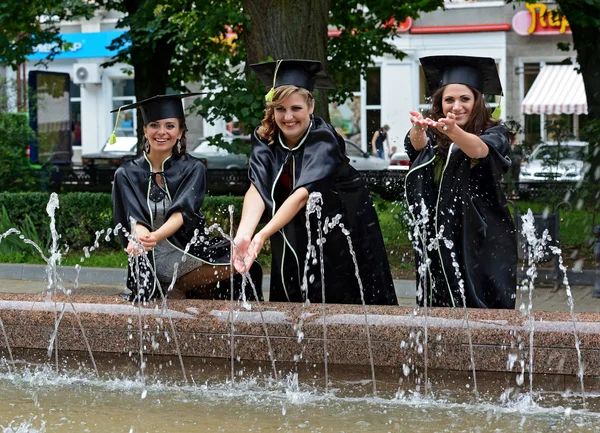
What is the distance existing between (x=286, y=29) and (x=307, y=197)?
588cm

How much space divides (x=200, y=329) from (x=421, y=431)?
3.69ft

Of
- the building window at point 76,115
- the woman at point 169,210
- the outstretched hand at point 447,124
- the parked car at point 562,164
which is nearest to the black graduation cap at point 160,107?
the woman at point 169,210

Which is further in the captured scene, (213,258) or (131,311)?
(213,258)

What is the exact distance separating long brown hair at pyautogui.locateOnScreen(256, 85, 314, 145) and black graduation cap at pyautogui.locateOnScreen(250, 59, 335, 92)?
0.04 m

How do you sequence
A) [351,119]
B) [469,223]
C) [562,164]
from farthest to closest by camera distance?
1. [351,119]
2. [562,164]
3. [469,223]

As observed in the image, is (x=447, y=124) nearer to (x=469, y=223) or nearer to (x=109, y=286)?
(x=469, y=223)

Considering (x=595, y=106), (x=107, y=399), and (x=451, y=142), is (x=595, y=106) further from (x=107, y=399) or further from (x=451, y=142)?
(x=107, y=399)

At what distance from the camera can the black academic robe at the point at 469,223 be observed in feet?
18.2

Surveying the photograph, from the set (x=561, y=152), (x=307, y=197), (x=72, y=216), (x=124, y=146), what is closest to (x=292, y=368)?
(x=307, y=197)

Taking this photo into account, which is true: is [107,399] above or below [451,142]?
below

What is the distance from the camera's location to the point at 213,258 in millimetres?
6188

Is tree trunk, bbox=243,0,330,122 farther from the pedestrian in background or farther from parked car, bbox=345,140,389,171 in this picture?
the pedestrian in background

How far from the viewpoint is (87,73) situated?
3800cm

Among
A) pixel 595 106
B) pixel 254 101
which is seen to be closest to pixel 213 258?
pixel 254 101
